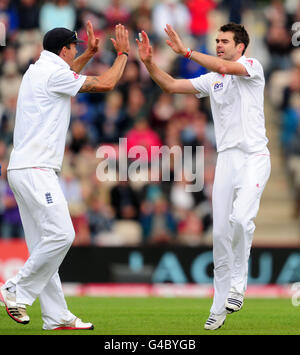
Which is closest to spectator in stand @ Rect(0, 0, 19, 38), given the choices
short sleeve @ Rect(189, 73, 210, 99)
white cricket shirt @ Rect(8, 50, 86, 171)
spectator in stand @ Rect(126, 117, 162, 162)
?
spectator in stand @ Rect(126, 117, 162, 162)

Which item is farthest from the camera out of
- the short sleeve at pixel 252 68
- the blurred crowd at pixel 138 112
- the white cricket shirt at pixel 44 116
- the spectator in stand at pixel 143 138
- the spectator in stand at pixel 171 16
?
the spectator in stand at pixel 171 16

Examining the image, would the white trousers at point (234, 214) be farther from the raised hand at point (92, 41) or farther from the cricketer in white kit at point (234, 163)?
the raised hand at point (92, 41)

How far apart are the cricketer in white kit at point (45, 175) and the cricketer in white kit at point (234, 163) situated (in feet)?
3.71

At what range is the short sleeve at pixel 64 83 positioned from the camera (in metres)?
9.94

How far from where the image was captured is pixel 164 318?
38.3ft

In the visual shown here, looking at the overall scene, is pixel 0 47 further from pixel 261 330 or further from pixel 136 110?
pixel 261 330

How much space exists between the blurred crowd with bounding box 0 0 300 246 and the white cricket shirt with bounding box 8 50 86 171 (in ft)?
26.6

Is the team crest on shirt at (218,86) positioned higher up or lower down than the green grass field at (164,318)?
higher up

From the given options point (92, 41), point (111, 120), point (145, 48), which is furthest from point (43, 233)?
point (111, 120)

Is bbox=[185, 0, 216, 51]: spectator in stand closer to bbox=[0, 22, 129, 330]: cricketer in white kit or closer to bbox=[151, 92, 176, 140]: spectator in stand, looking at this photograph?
bbox=[151, 92, 176, 140]: spectator in stand

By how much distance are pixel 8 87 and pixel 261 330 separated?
37.8 ft

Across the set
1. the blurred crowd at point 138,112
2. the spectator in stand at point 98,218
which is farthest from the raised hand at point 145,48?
the spectator in stand at point 98,218

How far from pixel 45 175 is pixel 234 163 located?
2.00 meters
